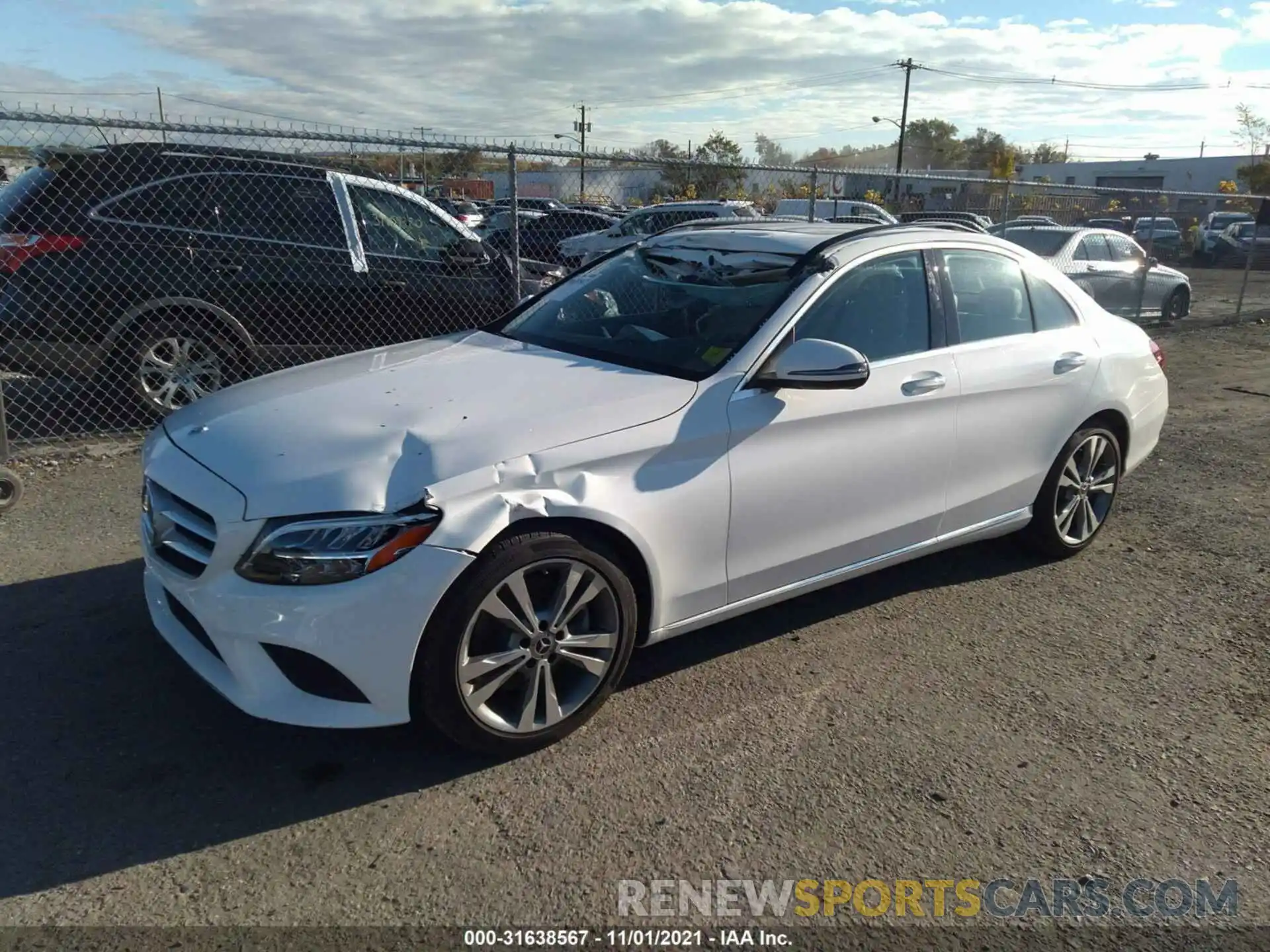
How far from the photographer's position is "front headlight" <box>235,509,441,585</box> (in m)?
2.73

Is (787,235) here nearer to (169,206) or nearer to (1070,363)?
(1070,363)

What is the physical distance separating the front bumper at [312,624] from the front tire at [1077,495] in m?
3.18

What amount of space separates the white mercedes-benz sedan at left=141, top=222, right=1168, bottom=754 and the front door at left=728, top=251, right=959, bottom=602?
1 cm

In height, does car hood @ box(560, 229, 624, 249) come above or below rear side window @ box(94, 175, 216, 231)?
below

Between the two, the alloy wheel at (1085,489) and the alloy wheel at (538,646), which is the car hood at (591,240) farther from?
the alloy wheel at (538,646)

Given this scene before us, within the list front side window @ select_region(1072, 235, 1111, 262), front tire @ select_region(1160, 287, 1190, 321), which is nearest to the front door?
front side window @ select_region(1072, 235, 1111, 262)

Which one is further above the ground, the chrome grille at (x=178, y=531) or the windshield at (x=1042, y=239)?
the windshield at (x=1042, y=239)

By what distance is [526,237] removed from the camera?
637 inches

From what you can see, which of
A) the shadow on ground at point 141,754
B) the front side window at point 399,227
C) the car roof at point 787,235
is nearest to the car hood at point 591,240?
the front side window at point 399,227

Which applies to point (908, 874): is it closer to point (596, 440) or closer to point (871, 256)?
point (596, 440)

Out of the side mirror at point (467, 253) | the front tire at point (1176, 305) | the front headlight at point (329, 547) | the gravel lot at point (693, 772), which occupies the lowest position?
the gravel lot at point (693, 772)

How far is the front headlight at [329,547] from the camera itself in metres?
2.73

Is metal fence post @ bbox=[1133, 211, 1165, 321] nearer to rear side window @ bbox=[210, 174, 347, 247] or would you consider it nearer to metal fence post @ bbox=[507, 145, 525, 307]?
metal fence post @ bbox=[507, 145, 525, 307]

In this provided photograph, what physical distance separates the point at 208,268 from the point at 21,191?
1.18m
